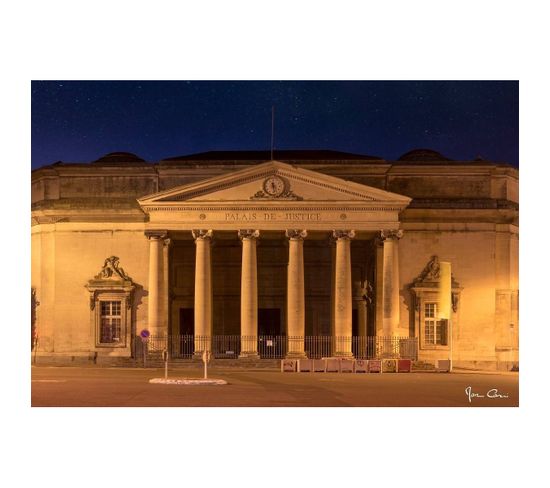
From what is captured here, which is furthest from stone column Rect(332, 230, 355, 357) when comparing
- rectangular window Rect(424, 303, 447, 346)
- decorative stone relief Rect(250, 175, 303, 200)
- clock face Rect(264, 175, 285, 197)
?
rectangular window Rect(424, 303, 447, 346)

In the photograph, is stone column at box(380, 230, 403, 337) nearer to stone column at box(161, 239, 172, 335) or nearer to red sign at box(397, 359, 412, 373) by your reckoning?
red sign at box(397, 359, 412, 373)

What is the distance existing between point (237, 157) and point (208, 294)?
8.83 m

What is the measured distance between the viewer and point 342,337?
44.9 m

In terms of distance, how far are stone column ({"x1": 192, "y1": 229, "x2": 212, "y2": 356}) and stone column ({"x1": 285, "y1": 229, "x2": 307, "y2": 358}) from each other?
12.6 ft

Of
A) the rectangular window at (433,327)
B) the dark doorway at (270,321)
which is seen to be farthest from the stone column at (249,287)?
the rectangular window at (433,327)

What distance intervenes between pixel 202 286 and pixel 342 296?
6.70 metres

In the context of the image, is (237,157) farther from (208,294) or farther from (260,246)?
(208,294)

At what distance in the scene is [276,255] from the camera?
1996 inches

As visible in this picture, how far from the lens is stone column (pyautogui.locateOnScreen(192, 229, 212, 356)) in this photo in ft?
148

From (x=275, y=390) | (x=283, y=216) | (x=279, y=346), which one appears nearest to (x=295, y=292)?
(x=279, y=346)

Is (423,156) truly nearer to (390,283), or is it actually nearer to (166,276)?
(390,283)

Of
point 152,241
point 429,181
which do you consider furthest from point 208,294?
point 429,181
